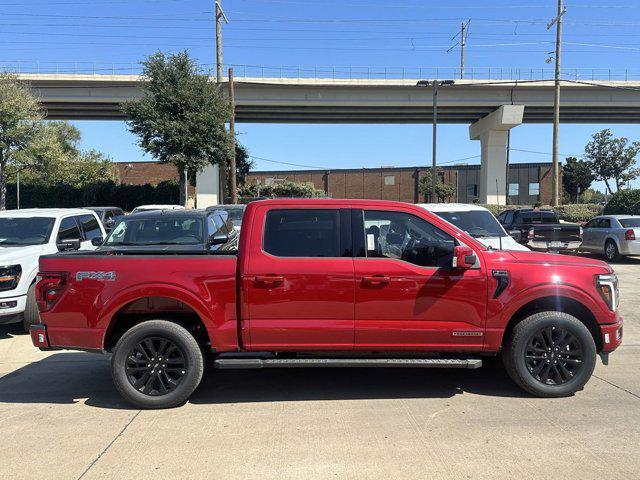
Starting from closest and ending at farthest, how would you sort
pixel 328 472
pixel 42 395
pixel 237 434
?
1. pixel 328 472
2. pixel 237 434
3. pixel 42 395

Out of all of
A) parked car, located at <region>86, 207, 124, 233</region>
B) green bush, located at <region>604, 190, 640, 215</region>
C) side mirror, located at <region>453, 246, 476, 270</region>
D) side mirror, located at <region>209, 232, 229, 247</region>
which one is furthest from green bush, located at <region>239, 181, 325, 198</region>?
side mirror, located at <region>453, 246, 476, 270</region>

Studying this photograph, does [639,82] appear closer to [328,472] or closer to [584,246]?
[584,246]

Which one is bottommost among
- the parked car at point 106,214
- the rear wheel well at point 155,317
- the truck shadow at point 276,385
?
the truck shadow at point 276,385

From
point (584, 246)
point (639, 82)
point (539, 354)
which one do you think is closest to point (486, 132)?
point (639, 82)

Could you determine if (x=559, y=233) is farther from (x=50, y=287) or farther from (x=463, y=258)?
(x=50, y=287)

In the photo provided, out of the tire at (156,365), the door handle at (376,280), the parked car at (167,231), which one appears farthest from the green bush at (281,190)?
the door handle at (376,280)

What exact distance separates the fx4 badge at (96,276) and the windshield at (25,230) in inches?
169

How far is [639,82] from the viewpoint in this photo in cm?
4556

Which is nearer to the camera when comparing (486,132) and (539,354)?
(539,354)

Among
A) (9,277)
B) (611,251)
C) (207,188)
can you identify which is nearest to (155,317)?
(9,277)

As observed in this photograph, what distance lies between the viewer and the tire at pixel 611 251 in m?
15.5

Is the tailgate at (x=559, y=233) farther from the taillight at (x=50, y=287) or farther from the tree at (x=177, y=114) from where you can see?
the tree at (x=177, y=114)

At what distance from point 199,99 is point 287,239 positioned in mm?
23063

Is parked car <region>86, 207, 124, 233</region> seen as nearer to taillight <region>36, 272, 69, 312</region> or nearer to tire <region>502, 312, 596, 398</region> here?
taillight <region>36, 272, 69, 312</region>
